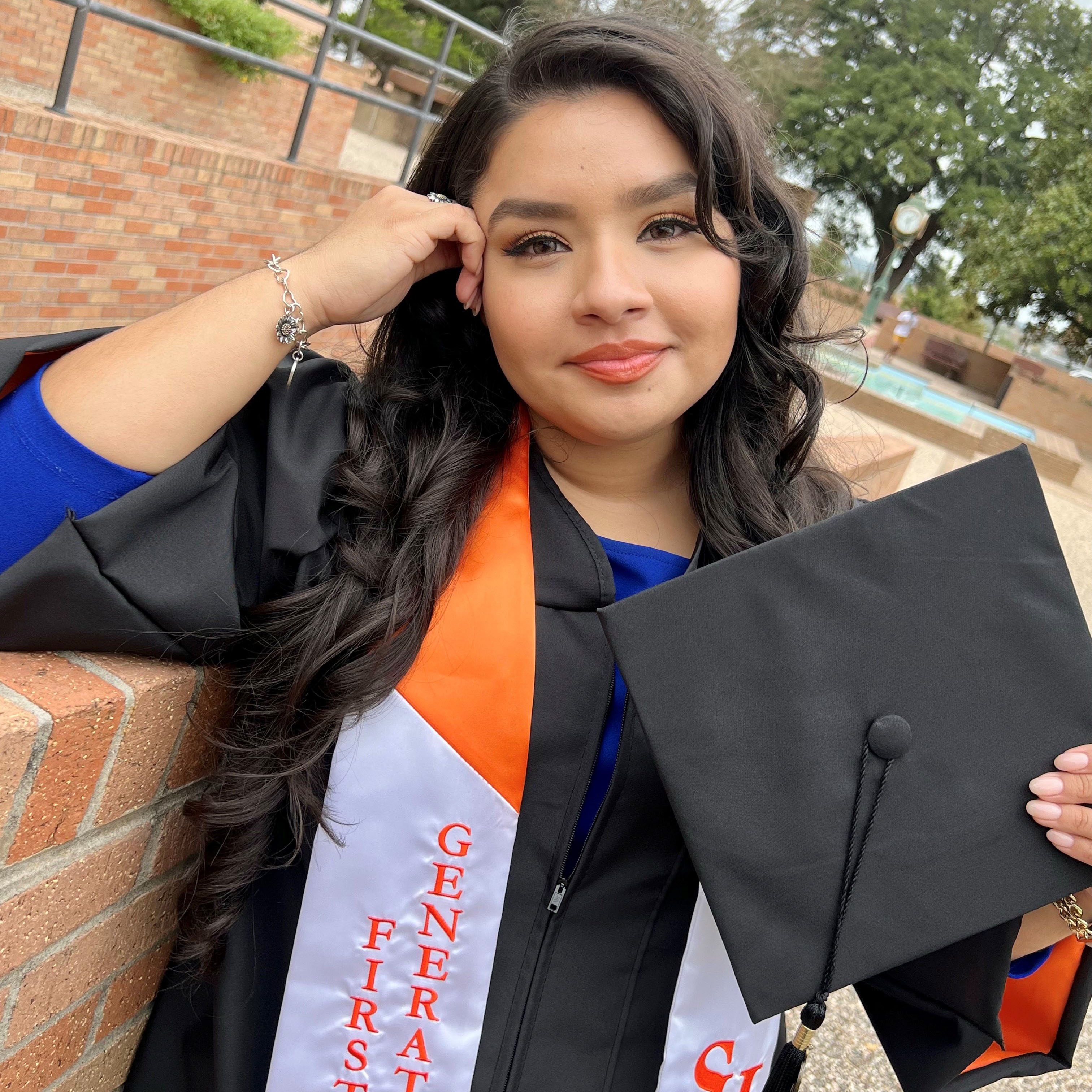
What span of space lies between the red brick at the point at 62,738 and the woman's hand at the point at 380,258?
2.00 ft

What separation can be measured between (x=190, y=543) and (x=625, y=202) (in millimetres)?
777

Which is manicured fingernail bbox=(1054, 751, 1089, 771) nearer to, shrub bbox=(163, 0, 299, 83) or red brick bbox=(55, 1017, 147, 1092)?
red brick bbox=(55, 1017, 147, 1092)

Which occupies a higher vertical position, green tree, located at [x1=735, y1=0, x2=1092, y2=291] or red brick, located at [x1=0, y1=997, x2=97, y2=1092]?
green tree, located at [x1=735, y1=0, x2=1092, y2=291]

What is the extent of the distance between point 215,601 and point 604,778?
0.61 m

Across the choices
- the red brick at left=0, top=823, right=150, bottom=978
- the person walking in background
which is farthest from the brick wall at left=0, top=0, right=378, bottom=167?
the person walking in background

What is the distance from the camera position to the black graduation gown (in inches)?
55.4

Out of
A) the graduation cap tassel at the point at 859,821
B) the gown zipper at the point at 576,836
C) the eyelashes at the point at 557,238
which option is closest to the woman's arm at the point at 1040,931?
the graduation cap tassel at the point at 859,821

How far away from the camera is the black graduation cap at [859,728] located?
1245 millimetres

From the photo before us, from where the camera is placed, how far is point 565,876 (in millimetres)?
1503

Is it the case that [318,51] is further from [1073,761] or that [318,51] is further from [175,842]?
[1073,761]

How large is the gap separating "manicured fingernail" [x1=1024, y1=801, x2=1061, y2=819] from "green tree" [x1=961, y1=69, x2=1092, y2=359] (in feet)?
90.0

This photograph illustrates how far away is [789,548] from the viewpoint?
1292 mm

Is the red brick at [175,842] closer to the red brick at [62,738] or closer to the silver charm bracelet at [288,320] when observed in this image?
the red brick at [62,738]

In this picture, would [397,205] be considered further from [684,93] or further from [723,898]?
[723,898]
